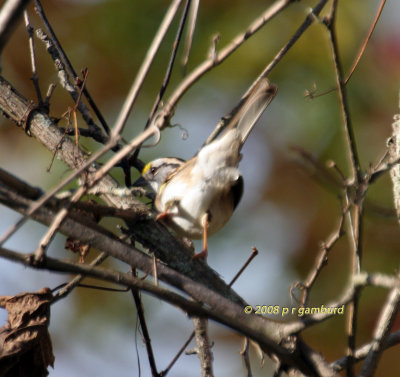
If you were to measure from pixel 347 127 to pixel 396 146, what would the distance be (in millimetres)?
978

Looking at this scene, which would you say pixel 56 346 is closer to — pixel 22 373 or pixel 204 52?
pixel 204 52

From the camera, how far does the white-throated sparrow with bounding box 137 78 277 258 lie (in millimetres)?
3002

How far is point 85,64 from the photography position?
554 centimetres

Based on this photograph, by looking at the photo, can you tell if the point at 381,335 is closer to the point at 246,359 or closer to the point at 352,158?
the point at 352,158

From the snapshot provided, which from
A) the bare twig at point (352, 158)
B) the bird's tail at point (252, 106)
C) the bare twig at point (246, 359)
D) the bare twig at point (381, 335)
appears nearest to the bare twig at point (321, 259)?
the bare twig at point (352, 158)

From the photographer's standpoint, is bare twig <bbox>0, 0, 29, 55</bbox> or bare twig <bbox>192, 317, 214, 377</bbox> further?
bare twig <bbox>192, 317, 214, 377</bbox>

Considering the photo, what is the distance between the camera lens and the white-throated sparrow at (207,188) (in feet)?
9.85

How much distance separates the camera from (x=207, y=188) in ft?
10.3

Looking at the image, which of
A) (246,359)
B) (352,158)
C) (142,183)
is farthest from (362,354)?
(142,183)

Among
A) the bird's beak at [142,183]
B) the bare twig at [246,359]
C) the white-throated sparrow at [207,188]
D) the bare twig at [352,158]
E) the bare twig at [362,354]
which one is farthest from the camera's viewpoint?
the bird's beak at [142,183]

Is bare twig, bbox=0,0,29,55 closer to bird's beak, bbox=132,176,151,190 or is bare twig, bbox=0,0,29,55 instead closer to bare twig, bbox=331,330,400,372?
bare twig, bbox=331,330,400,372

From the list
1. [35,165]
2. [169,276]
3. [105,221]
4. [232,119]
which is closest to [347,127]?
[169,276]

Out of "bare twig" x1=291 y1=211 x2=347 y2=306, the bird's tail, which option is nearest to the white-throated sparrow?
the bird's tail

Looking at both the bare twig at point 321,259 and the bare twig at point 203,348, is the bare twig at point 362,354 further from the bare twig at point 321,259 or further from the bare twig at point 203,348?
the bare twig at point 203,348
